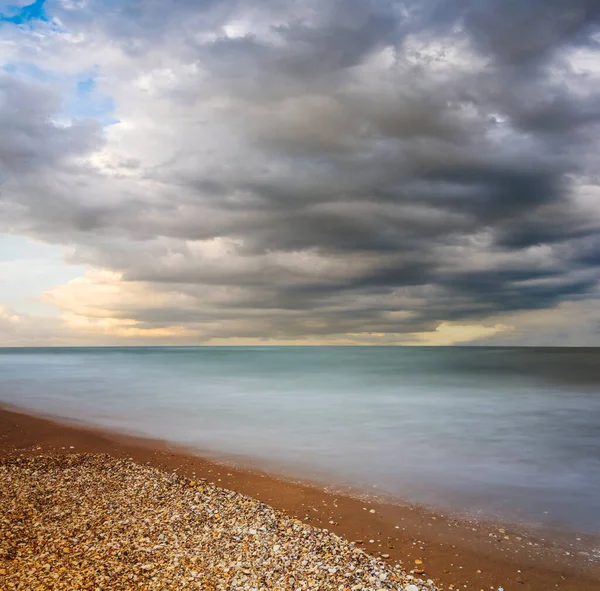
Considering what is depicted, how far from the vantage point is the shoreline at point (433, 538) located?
763 cm

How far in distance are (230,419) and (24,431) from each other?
9.01m

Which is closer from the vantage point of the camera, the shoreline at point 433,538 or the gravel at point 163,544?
the gravel at point 163,544

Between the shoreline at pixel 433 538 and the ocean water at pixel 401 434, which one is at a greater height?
the shoreline at pixel 433 538

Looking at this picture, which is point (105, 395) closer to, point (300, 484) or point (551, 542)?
point (300, 484)

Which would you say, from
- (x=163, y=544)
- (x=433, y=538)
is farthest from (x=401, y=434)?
(x=163, y=544)

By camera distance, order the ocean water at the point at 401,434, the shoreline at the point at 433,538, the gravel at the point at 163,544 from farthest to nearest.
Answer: the ocean water at the point at 401,434, the shoreline at the point at 433,538, the gravel at the point at 163,544

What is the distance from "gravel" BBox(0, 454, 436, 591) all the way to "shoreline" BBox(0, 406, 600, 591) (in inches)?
31.0

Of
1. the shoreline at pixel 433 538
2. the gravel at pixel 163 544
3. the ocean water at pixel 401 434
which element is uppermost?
the gravel at pixel 163 544

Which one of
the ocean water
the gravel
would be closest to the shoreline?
the gravel

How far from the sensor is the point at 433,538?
890 cm

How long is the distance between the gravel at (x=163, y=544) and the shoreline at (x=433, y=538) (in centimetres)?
79

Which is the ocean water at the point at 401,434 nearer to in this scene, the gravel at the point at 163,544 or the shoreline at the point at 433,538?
the shoreline at the point at 433,538

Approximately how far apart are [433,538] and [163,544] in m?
4.76

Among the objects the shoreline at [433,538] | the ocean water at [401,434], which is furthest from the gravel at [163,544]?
the ocean water at [401,434]
